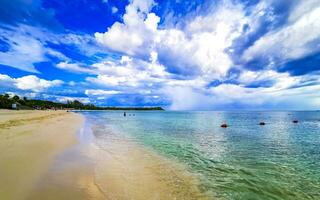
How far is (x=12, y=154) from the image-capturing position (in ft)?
35.1

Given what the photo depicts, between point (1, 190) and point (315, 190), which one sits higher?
point (1, 190)

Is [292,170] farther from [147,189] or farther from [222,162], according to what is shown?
[147,189]

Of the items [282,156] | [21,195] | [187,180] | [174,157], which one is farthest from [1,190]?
[282,156]

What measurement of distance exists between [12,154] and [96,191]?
6.76 meters

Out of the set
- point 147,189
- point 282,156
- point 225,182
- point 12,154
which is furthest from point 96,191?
point 282,156

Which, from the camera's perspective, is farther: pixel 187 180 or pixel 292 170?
pixel 292 170

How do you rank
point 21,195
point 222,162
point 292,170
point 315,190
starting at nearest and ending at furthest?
point 21,195 → point 315,190 → point 292,170 → point 222,162

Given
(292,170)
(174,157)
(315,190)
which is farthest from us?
(174,157)

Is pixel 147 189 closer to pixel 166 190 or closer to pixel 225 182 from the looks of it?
pixel 166 190

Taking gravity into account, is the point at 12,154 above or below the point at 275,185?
above

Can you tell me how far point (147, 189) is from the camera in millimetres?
7520

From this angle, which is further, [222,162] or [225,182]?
[222,162]

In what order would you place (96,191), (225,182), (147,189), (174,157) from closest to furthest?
1. (96,191)
2. (147,189)
3. (225,182)
4. (174,157)

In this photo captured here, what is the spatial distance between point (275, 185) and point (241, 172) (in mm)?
1837
